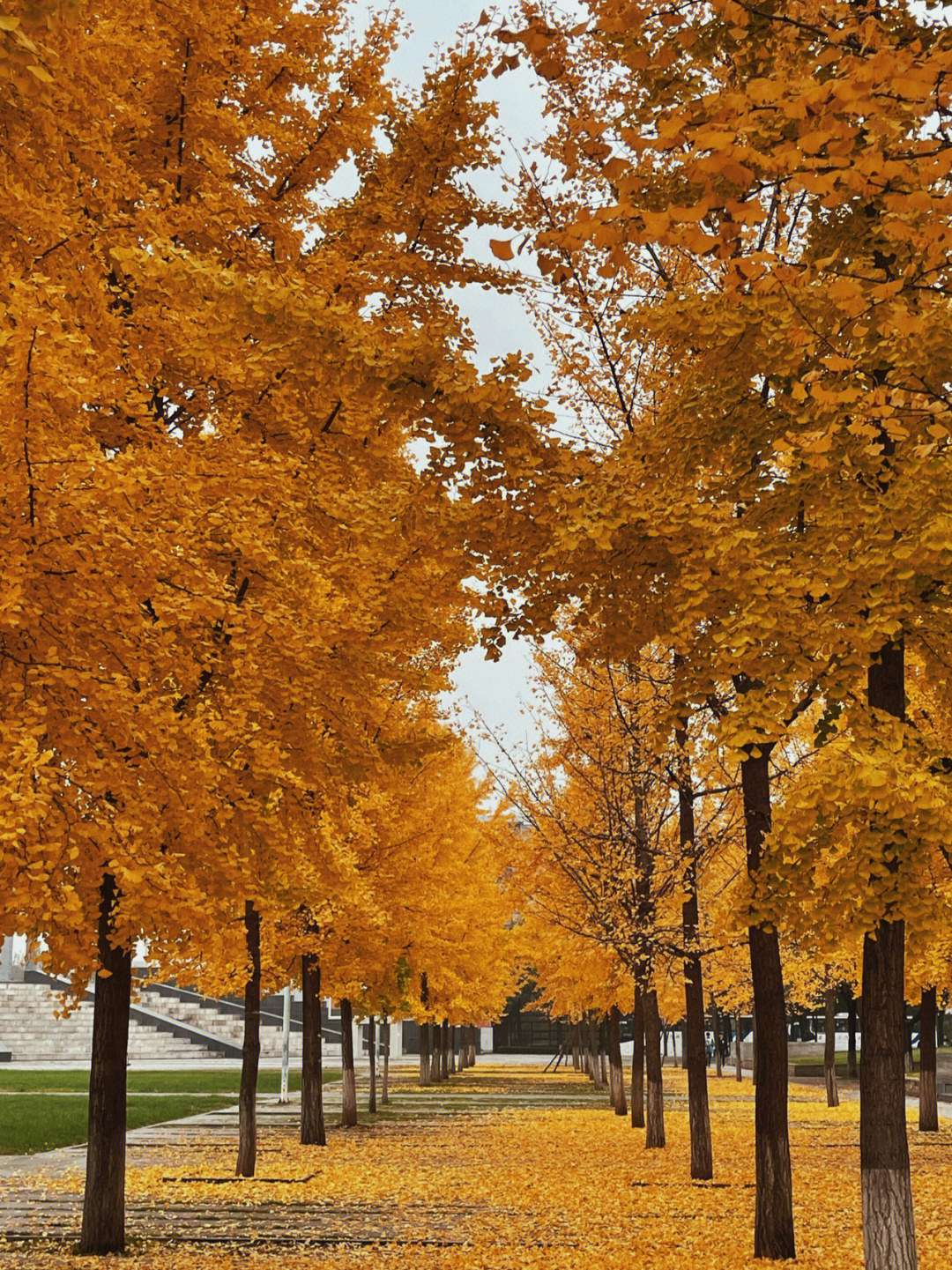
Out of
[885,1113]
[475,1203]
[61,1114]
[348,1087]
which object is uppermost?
[885,1113]

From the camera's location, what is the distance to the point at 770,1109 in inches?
327

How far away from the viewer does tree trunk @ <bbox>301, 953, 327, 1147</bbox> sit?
1731cm

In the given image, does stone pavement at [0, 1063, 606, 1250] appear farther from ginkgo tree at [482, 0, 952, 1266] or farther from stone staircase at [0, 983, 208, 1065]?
stone staircase at [0, 983, 208, 1065]

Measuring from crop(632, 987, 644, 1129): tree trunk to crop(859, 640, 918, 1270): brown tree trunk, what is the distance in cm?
1153

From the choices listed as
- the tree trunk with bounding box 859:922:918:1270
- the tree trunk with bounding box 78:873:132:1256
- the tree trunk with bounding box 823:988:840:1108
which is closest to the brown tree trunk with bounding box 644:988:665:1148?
the tree trunk with bounding box 78:873:132:1256

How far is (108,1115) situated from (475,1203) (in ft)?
16.3

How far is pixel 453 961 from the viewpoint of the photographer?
2253cm

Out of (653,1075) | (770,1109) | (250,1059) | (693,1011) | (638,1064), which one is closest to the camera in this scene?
(770,1109)

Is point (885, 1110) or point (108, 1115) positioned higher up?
point (885, 1110)

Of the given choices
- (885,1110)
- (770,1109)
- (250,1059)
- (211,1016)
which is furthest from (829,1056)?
(211,1016)

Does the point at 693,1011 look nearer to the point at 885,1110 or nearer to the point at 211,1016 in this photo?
the point at 885,1110

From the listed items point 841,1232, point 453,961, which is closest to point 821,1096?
point 453,961

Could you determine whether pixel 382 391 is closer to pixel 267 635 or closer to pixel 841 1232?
pixel 267 635

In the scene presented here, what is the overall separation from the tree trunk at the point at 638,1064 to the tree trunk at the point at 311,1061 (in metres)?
4.92
